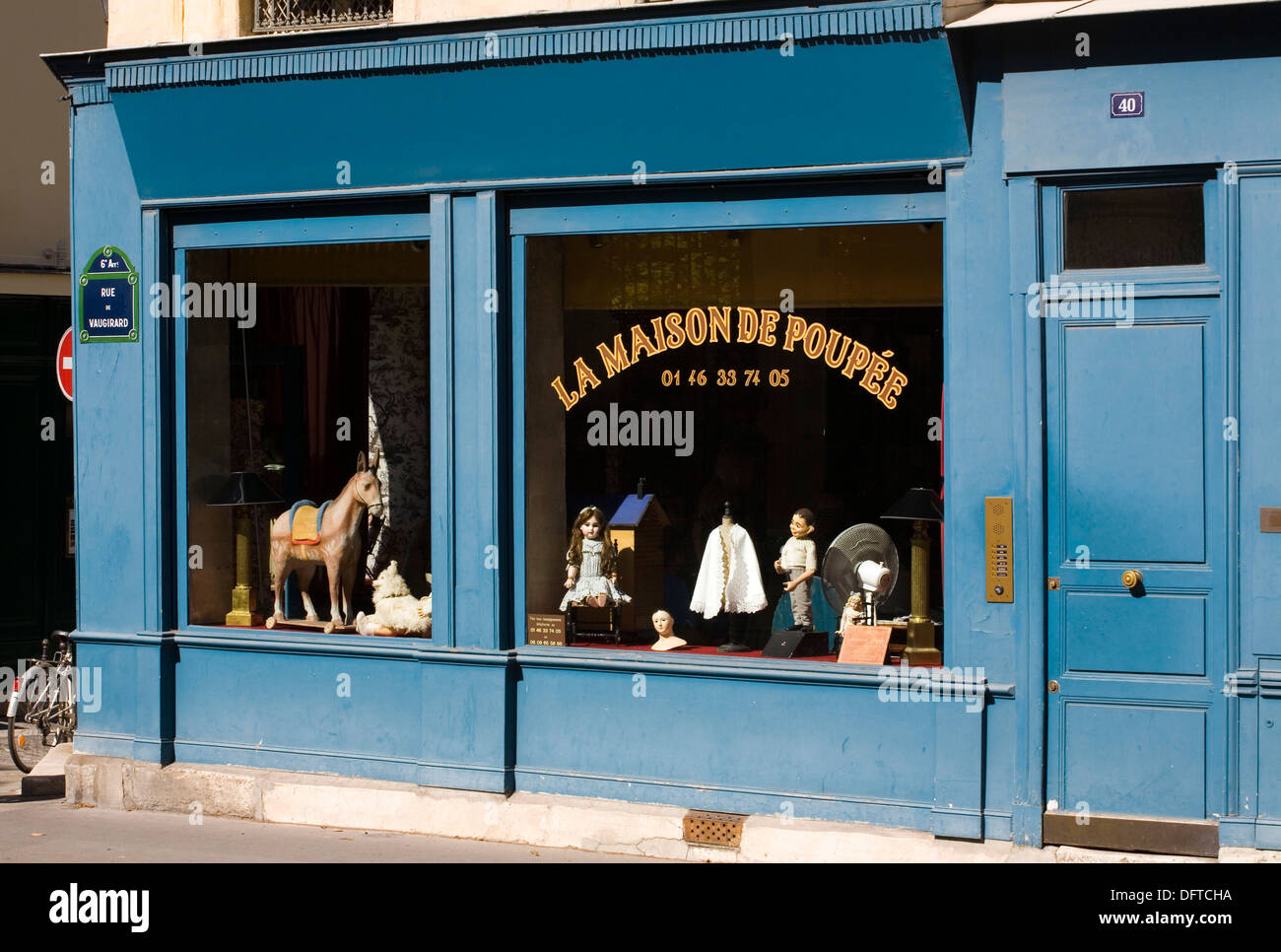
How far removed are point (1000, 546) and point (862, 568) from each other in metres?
0.95

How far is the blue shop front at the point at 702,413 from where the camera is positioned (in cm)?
718

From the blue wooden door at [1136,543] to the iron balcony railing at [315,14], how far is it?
13.8ft

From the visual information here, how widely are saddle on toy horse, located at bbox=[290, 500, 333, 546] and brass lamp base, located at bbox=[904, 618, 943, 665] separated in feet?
12.6

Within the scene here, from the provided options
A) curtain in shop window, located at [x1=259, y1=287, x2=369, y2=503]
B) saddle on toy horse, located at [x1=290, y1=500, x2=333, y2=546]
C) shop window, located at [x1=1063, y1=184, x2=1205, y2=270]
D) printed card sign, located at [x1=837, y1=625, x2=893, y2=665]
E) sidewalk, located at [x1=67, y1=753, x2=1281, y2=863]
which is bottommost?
sidewalk, located at [x1=67, y1=753, x2=1281, y2=863]

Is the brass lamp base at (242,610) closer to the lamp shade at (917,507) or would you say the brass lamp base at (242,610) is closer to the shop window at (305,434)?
the shop window at (305,434)

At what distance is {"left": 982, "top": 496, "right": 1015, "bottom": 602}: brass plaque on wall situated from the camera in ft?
24.2

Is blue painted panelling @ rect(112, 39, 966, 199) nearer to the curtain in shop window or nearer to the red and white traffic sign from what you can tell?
the curtain in shop window

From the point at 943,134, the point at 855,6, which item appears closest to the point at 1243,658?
the point at 943,134

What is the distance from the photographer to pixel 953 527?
753 centimetres

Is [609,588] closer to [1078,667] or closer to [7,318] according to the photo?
[1078,667]

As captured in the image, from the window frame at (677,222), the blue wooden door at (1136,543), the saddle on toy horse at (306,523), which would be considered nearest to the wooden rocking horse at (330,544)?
the saddle on toy horse at (306,523)

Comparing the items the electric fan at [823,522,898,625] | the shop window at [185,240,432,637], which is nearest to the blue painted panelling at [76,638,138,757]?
the shop window at [185,240,432,637]

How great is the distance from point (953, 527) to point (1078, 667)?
3.03 ft
